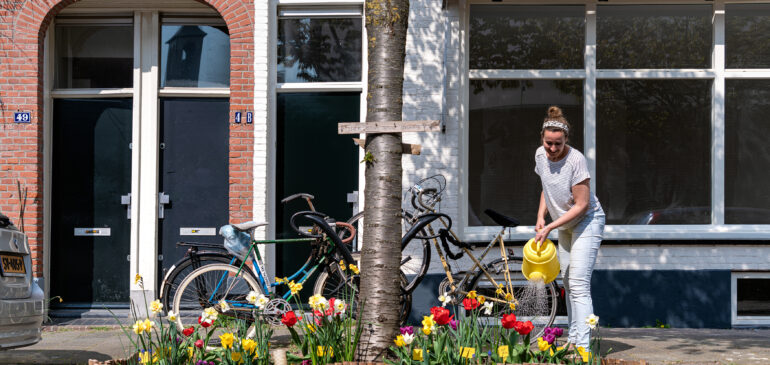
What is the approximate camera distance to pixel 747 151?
8.42 metres

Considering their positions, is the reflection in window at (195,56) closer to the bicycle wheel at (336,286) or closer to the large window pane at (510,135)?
the large window pane at (510,135)

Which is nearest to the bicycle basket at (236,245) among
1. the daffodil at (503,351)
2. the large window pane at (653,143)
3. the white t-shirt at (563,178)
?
the white t-shirt at (563,178)

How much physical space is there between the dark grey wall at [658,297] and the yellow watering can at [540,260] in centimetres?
275

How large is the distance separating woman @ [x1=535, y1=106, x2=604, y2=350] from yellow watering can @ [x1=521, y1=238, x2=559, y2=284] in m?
0.11

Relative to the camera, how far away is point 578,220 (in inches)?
218

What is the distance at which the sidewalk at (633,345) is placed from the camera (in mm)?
6129

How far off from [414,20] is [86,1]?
3.66m

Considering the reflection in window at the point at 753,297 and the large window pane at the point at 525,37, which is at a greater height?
the large window pane at the point at 525,37

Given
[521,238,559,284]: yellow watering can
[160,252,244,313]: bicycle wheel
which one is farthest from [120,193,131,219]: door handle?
[521,238,559,284]: yellow watering can

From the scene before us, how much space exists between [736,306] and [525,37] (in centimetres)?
355

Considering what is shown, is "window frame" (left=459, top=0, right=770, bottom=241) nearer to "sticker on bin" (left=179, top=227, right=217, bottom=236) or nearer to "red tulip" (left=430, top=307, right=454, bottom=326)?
"sticker on bin" (left=179, top=227, right=217, bottom=236)

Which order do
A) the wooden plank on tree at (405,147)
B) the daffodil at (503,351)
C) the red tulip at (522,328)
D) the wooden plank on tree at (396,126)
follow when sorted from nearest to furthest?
the daffodil at (503,351)
the red tulip at (522,328)
the wooden plank on tree at (396,126)
the wooden plank on tree at (405,147)

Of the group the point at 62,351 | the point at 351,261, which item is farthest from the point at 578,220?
the point at 62,351

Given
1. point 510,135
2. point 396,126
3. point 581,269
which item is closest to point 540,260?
point 581,269
